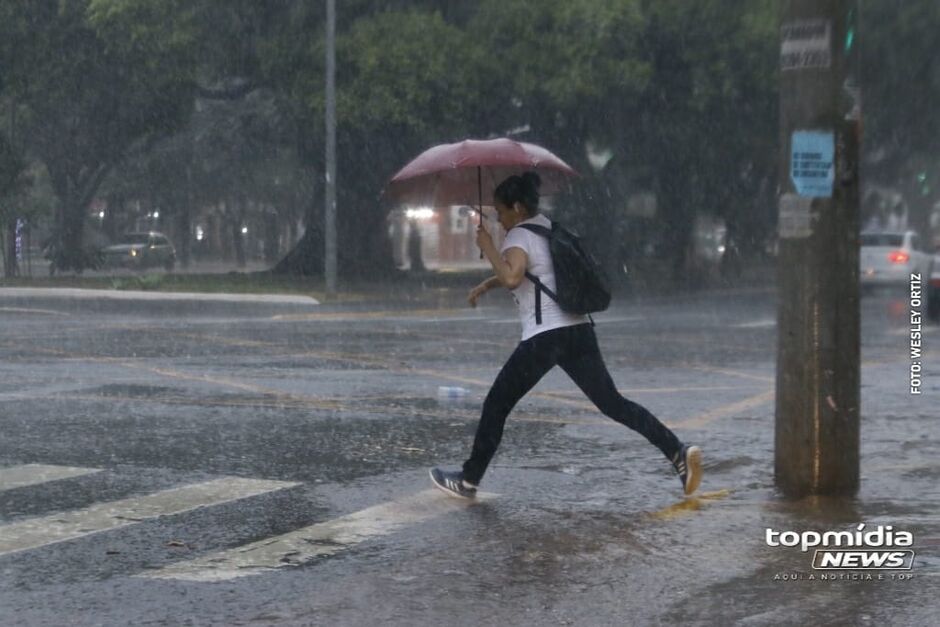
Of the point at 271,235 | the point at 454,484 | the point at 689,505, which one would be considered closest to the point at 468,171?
the point at 454,484

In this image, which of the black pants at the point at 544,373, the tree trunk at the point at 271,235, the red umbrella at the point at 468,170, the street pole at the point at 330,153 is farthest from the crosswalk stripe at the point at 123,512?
the tree trunk at the point at 271,235

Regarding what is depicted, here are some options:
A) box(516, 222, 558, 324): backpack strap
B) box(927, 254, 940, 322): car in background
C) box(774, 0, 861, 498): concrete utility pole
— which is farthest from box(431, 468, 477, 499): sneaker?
box(927, 254, 940, 322): car in background

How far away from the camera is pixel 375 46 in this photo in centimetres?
3484

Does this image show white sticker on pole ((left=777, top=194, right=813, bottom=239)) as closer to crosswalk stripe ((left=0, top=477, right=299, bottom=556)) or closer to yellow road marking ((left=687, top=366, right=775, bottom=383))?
crosswalk stripe ((left=0, top=477, right=299, bottom=556))

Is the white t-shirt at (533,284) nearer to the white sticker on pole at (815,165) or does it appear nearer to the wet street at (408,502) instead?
the wet street at (408,502)

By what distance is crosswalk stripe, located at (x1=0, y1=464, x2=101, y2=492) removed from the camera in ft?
29.0

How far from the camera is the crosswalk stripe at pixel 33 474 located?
29.0ft

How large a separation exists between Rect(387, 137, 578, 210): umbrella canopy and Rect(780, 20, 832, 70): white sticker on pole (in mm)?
1748

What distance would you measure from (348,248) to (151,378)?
2852 centimetres

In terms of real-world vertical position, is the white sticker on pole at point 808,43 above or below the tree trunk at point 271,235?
above

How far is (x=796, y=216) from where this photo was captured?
27.0 feet

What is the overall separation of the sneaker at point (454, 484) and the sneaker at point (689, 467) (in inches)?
42.5

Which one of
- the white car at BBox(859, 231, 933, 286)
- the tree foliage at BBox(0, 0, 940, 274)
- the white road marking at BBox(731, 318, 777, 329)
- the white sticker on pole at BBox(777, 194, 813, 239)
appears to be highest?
the tree foliage at BBox(0, 0, 940, 274)

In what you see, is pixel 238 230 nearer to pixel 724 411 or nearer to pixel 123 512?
pixel 724 411
